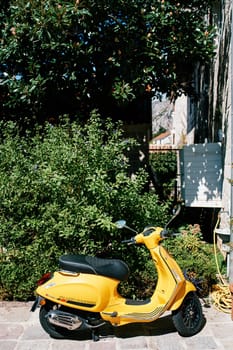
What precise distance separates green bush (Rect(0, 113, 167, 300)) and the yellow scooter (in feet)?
1.99

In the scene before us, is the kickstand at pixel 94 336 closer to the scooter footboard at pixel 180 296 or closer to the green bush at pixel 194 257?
the scooter footboard at pixel 180 296

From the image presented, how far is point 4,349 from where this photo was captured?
310cm

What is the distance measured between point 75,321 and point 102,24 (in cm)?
377

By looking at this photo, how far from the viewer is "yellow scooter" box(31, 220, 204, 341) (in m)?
3.10

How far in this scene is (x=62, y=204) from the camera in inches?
155

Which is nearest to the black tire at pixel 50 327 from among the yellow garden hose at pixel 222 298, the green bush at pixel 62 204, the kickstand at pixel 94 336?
the kickstand at pixel 94 336

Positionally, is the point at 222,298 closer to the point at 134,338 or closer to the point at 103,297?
the point at 134,338

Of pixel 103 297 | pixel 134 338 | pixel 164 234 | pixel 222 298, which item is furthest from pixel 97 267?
pixel 222 298

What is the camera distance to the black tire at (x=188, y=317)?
324cm

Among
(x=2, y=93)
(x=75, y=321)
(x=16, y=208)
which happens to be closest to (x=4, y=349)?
(x=75, y=321)

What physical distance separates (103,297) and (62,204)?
1210 mm

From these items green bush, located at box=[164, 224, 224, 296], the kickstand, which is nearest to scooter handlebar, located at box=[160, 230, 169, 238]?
green bush, located at box=[164, 224, 224, 296]

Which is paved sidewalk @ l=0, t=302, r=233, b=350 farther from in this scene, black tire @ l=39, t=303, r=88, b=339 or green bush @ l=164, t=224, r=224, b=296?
green bush @ l=164, t=224, r=224, b=296

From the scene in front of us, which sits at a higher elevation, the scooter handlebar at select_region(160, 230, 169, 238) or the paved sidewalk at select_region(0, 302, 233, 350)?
the scooter handlebar at select_region(160, 230, 169, 238)
